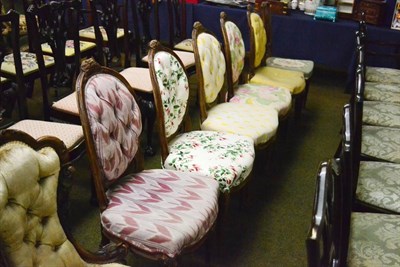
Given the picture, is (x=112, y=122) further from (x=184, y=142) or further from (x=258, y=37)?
(x=258, y=37)

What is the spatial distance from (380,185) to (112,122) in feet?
3.13

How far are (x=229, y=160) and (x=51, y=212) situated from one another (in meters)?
0.83

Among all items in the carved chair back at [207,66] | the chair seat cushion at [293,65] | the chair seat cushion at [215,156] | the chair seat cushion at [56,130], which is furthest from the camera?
the chair seat cushion at [293,65]

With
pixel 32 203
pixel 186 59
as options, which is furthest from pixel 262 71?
pixel 32 203

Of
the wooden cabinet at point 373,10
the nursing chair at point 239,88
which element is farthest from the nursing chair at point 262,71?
the wooden cabinet at point 373,10

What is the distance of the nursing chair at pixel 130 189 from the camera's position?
1.27 meters

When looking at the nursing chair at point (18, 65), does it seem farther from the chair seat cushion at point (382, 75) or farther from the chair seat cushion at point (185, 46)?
the chair seat cushion at point (382, 75)

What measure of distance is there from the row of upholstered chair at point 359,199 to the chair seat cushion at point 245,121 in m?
0.42

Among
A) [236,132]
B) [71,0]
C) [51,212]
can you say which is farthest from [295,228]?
[71,0]

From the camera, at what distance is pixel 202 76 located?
6.47ft

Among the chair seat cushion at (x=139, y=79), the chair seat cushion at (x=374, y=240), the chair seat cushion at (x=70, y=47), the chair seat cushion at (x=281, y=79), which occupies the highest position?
the chair seat cushion at (x=70, y=47)

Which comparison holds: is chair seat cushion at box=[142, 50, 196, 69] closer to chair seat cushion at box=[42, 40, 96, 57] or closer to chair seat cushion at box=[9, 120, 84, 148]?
chair seat cushion at box=[42, 40, 96, 57]

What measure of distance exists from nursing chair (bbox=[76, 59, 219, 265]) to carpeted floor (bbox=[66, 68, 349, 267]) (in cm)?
32

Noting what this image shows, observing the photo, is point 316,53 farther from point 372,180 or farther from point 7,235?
point 7,235
